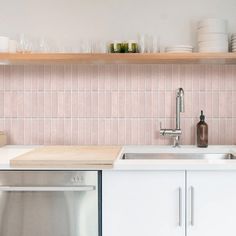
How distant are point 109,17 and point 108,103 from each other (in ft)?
1.90

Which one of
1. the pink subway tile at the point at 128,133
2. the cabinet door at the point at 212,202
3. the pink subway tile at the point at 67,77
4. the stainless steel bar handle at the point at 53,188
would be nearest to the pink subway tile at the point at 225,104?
the pink subway tile at the point at 128,133

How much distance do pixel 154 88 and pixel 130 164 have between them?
33.7 inches

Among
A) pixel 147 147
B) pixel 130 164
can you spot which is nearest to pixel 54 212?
pixel 130 164

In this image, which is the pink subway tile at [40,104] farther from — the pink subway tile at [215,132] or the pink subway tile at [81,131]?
the pink subway tile at [215,132]

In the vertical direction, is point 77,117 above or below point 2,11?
below

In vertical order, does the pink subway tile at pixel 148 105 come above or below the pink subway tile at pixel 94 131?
above

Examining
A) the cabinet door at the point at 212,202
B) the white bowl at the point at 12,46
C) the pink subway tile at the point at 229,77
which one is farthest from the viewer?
the pink subway tile at the point at 229,77

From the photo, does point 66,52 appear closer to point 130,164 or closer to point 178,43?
point 178,43

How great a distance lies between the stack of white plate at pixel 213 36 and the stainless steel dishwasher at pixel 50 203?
1.07m

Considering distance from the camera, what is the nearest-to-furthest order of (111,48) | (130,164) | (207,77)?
(130,164) < (111,48) < (207,77)

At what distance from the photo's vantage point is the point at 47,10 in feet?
8.81

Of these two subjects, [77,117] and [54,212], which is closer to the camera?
[54,212]

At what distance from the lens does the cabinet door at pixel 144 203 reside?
1.97 m

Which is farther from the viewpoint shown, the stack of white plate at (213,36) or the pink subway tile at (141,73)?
the pink subway tile at (141,73)
